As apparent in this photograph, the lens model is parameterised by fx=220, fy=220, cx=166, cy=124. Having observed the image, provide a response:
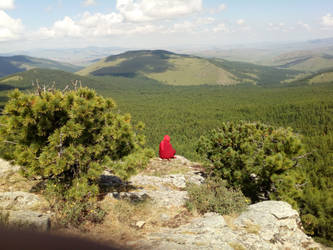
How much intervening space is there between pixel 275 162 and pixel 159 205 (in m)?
9.50

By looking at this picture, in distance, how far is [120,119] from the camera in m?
11.0

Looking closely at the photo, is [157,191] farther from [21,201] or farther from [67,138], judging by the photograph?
[21,201]

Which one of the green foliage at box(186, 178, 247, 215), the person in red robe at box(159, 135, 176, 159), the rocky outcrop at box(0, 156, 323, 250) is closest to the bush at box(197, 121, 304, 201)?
the rocky outcrop at box(0, 156, 323, 250)

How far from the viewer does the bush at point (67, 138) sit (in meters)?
8.98

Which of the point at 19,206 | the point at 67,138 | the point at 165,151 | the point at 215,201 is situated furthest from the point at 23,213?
the point at 165,151

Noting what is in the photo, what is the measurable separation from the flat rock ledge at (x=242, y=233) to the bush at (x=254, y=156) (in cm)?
530

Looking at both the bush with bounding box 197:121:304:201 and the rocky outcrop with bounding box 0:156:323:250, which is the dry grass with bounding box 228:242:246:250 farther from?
the bush with bounding box 197:121:304:201

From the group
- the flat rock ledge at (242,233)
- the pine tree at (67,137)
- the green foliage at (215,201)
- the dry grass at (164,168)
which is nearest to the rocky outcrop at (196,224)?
the flat rock ledge at (242,233)

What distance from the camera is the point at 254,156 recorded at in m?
18.4

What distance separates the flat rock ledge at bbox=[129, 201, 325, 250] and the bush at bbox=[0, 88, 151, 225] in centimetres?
359

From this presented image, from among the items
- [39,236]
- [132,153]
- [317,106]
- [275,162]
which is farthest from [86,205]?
[317,106]

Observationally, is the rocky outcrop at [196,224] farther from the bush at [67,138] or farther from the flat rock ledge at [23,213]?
the bush at [67,138]

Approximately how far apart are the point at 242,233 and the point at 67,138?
883 centimetres

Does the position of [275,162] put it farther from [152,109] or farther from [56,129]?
[152,109]
